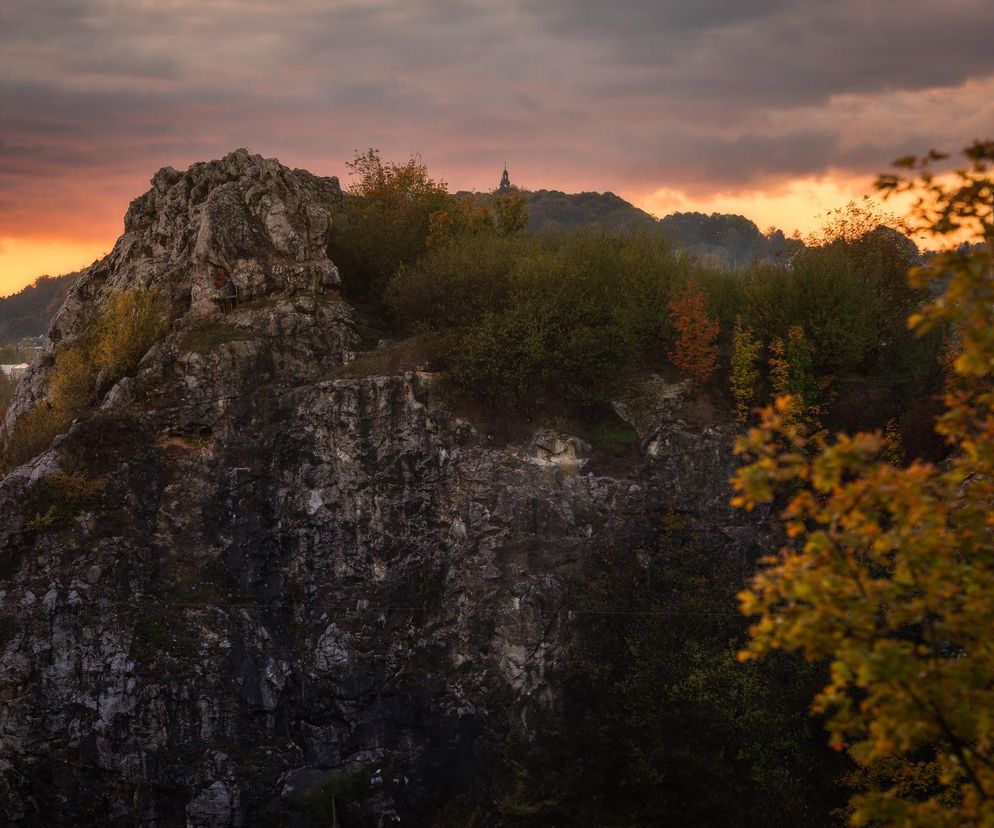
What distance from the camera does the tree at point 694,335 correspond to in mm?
23672

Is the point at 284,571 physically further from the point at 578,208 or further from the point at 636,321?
the point at 578,208

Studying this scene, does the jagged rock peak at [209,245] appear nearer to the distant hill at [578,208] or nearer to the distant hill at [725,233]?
the distant hill at [578,208]

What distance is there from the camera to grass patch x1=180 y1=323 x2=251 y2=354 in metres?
23.9

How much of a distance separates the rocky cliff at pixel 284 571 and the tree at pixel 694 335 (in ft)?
2.96

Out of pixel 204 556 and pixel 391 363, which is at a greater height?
pixel 391 363

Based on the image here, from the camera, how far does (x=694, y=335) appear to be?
2400 centimetres

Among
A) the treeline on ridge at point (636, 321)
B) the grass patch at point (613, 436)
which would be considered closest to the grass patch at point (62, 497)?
the treeline on ridge at point (636, 321)

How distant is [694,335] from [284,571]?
13.5 meters

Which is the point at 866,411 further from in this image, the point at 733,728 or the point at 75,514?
the point at 75,514

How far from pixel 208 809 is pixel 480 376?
42.5ft

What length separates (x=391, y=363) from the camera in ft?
79.3

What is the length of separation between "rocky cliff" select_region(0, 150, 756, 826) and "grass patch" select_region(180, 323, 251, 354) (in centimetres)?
6

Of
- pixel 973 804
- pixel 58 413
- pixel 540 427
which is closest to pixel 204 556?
pixel 58 413

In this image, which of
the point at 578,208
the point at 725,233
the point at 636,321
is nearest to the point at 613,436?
the point at 636,321
